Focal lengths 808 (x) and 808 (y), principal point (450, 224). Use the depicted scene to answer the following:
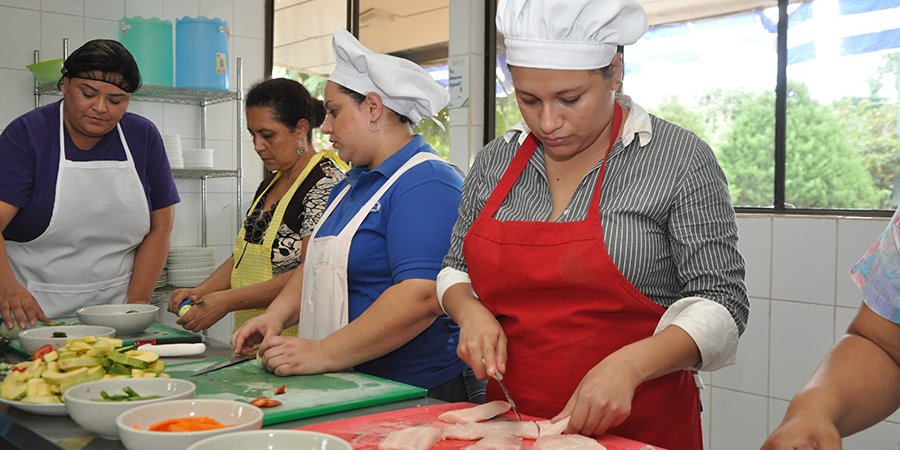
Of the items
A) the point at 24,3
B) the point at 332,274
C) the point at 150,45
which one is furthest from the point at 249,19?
the point at 332,274

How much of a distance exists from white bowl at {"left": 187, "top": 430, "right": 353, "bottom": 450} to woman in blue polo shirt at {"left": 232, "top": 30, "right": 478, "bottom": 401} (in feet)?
2.03

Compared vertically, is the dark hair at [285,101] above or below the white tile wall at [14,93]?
below

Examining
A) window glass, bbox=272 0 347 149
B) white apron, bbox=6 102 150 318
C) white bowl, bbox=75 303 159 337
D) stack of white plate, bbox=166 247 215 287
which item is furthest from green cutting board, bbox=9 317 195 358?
window glass, bbox=272 0 347 149

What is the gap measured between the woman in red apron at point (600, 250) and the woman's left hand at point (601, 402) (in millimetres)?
149

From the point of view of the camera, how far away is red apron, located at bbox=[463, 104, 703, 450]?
4.94 ft

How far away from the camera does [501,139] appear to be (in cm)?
182

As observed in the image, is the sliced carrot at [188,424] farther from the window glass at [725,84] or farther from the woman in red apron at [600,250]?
the window glass at [725,84]

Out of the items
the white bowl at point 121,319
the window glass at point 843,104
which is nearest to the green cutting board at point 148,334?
the white bowl at point 121,319

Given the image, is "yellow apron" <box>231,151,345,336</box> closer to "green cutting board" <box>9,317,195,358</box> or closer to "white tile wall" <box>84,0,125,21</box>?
"green cutting board" <box>9,317,195,358</box>

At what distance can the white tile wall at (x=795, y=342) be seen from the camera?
9.39ft

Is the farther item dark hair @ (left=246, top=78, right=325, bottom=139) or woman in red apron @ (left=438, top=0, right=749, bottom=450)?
dark hair @ (left=246, top=78, right=325, bottom=139)

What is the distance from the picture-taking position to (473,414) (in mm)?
1413

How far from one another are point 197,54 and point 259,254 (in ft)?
6.36

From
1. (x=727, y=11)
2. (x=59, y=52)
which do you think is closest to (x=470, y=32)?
(x=727, y=11)
